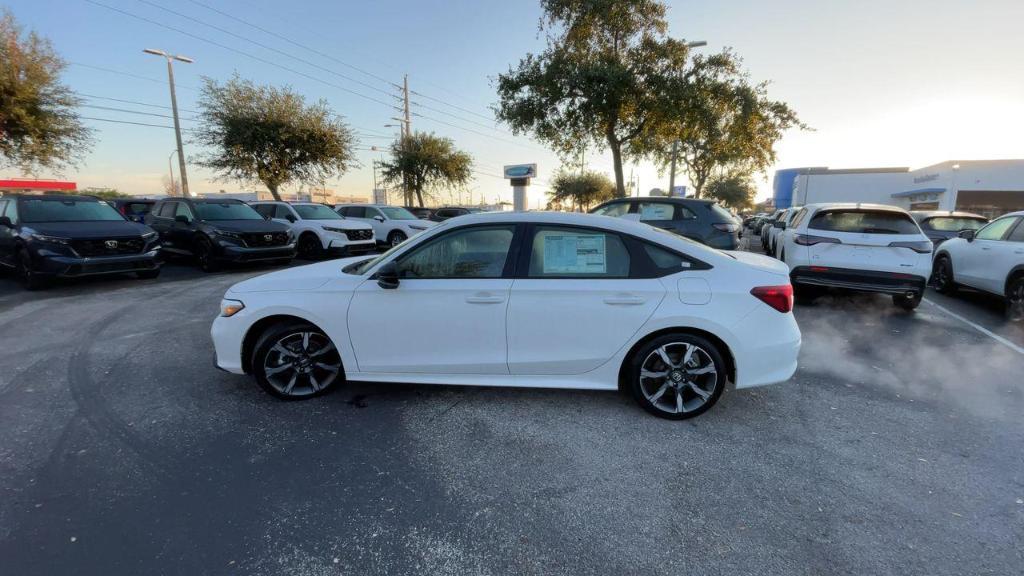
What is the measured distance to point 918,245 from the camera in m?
6.05

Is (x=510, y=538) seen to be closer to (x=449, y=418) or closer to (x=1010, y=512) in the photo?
(x=449, y=418)

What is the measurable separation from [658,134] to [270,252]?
1422cm

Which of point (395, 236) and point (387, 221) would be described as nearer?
point (387, 221)

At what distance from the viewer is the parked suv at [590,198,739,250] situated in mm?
8695

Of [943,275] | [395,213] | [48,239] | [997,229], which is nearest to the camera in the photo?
[997,229]

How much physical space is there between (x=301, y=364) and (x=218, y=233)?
8.03m

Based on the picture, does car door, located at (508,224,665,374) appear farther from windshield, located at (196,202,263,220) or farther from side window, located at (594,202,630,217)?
windshield, located at (196,202,263,220)

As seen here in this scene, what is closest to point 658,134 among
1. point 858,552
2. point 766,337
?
point 766,337

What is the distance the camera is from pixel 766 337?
318cm

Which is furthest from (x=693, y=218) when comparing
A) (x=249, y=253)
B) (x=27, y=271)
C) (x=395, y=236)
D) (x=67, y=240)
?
(x=27, y=271)

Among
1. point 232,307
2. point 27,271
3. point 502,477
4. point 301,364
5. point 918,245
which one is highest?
point 918,245

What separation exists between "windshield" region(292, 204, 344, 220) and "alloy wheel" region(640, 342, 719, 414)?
11847 mm

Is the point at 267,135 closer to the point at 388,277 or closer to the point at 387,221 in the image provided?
the point at 387,221

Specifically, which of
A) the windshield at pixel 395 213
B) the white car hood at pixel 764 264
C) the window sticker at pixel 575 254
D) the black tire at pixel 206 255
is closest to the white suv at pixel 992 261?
the white car hood at pixel 764 264
